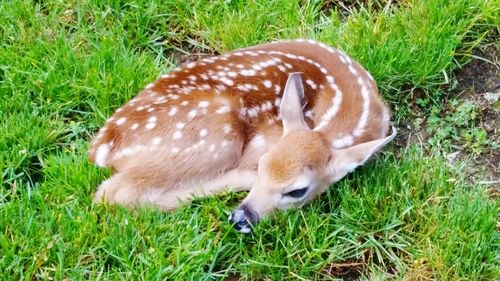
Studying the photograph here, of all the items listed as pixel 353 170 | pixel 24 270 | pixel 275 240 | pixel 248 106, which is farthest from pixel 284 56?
pixel 24 270

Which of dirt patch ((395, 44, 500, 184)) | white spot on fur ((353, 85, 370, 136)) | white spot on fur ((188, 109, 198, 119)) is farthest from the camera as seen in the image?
dirt patch ((395, 44, 500, 184))

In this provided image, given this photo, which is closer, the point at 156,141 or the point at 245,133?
the point at 156,141

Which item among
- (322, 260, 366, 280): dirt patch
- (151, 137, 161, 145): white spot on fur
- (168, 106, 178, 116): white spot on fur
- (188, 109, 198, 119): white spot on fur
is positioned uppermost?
(168, 106, 178, 116): white spot on fur

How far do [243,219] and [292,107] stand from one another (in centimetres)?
61

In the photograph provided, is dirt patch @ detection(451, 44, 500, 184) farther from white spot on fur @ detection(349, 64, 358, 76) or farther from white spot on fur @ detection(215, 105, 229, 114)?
white spot on fur @ detection(215, 105, 229, 114)

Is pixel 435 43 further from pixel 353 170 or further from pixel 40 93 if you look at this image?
pixel 40 93

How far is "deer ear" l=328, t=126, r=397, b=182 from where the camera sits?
13.4ft

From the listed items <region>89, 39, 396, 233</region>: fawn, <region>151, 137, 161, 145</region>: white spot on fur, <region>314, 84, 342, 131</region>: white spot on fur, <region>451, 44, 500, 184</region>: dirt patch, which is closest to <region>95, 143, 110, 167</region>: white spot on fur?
<region>89, 39, 396, 233</region>: fawn

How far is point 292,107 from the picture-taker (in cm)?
421

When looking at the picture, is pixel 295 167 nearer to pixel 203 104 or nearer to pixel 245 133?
pixel 245 133

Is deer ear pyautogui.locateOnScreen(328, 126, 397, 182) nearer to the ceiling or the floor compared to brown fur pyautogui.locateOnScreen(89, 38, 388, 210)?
Result: nearer to the floor

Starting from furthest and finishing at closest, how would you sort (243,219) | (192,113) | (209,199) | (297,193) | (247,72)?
(247,72) → (192,113) → (209,199) → (297,193) → (243,219)

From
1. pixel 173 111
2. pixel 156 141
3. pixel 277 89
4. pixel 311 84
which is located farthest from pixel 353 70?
pixel 156 141

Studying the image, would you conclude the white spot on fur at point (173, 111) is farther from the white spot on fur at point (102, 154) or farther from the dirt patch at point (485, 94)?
the dirt patch at point (485, 94)
